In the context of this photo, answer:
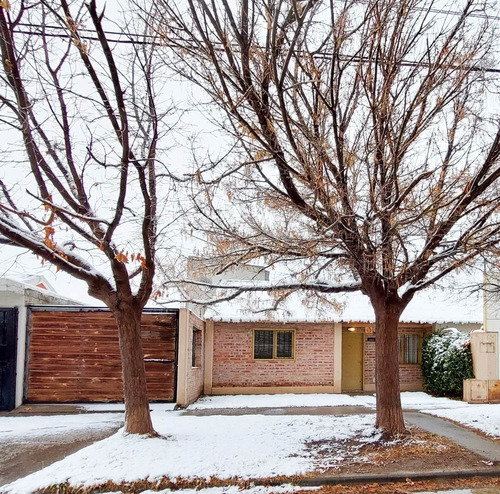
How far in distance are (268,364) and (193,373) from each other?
3228mm

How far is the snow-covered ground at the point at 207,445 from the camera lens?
19.1 ft

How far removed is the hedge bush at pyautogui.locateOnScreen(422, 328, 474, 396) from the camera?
1357 cm

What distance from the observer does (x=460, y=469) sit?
618 cm

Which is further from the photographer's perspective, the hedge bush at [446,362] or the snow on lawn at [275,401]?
the hedge bush at [446,362]

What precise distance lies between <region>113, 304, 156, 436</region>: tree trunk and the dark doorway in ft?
15.6

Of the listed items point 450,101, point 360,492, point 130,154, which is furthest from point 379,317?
point 130,154

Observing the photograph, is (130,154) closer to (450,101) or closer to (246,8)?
(246,8)

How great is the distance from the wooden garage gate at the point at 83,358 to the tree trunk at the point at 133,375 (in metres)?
4.02

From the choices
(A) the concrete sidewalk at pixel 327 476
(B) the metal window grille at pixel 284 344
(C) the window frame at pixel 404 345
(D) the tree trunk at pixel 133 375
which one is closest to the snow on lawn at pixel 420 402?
(A) the concrete sidewalk at pixel 327 476

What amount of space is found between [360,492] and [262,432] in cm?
262

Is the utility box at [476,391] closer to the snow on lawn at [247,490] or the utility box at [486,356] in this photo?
the utility box at [486,356]

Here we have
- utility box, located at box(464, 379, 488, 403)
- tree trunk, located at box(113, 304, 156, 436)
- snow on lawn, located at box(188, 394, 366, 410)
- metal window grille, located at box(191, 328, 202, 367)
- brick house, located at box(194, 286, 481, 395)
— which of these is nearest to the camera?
tree trunk, located at box(113, 304, 156, 436)

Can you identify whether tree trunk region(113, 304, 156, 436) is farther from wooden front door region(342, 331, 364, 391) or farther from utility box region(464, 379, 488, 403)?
wooden front door region(342, 331, 364, 391)

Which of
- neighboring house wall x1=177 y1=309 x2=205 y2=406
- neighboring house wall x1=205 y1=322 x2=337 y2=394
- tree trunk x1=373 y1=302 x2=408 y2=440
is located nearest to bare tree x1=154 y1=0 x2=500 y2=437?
tree trunk x1=373 y1=302 x2=408 y2=440
